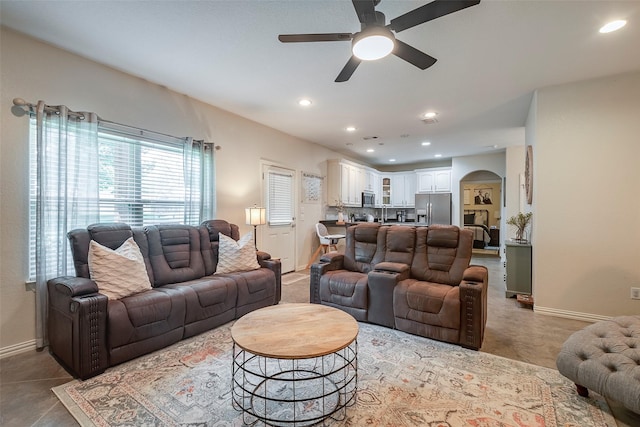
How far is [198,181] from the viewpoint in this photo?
12.8 ft

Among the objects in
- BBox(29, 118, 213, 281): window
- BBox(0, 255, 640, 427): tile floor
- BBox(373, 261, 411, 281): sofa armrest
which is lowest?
BBox(0, 255, 640, 427): tile floor

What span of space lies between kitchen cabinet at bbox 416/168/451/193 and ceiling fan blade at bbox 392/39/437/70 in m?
6.55

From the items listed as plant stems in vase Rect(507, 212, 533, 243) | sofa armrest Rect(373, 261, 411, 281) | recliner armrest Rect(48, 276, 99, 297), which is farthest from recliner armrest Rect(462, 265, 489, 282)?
recliner armrest Rect(48, 276, 99, 297)

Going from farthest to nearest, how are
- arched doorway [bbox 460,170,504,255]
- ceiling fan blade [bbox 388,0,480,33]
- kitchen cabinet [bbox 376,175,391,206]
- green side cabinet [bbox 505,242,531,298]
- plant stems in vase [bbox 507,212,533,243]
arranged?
arched doorway [bbox 460,170,504,255]
kitchen cabinet [bbox 376,175,391,206]
plant stems in vase [bbox 507,212,533,243]
green side cabinet [bbox 505,242,531,298]
ceiling fan blade [bbox 388,0,480,33]

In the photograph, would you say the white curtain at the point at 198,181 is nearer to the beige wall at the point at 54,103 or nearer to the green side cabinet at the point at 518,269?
the beige wall at the point at 54,103

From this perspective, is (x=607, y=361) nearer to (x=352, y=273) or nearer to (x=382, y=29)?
(x=352, y=273)

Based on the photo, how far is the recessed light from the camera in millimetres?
2305

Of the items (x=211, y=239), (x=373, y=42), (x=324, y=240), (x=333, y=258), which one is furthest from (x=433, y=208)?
(x=373, y=42)

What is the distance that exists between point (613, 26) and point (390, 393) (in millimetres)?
3368

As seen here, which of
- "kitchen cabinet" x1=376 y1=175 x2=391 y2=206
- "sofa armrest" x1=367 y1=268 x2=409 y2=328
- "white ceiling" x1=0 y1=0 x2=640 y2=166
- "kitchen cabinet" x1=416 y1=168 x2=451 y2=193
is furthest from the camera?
"kitchen cabinet" x1=376 y1=175 x2=391 y2=206

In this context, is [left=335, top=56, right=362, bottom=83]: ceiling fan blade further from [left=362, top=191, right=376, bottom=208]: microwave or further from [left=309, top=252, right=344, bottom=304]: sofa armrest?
[left=362, top=191, right=376, bottom=208]: microwave

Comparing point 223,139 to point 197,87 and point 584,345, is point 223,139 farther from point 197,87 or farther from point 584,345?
point 584,345

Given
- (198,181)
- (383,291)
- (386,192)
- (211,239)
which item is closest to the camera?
(383,291)

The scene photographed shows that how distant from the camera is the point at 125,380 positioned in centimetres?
209
